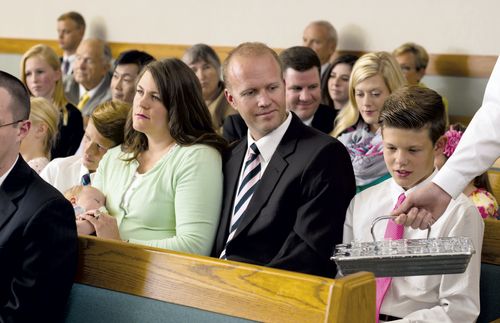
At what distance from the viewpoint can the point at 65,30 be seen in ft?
29.1

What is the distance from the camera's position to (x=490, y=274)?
9.65 feet

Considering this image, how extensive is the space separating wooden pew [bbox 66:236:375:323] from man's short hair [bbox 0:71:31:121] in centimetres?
50

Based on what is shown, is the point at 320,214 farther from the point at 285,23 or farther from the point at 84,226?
the point at 285,23

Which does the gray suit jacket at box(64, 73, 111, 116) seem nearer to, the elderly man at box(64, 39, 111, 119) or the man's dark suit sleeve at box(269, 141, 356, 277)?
the elderly man at box(64, 39, 111, 119)

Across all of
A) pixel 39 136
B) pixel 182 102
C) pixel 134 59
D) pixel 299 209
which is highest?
pixel 182 102

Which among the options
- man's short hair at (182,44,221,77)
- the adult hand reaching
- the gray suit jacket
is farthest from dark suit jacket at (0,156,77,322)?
the gray suit jacket

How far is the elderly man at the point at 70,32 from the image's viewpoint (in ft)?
29.0

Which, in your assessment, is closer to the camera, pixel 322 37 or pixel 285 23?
pixel 322 37

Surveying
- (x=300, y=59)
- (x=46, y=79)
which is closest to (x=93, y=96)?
(x=46, y=79)

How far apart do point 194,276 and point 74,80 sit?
648cm

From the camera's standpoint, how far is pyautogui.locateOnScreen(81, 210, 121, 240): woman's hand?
3.21 metres

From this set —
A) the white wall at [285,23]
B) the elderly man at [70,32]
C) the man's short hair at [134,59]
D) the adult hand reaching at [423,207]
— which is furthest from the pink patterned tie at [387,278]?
the elderly man at [70,32]

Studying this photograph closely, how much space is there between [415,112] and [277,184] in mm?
561

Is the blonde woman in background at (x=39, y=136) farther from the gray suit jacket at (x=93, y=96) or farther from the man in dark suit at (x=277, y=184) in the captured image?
the gray suit jacket at (x=93, y=96)
